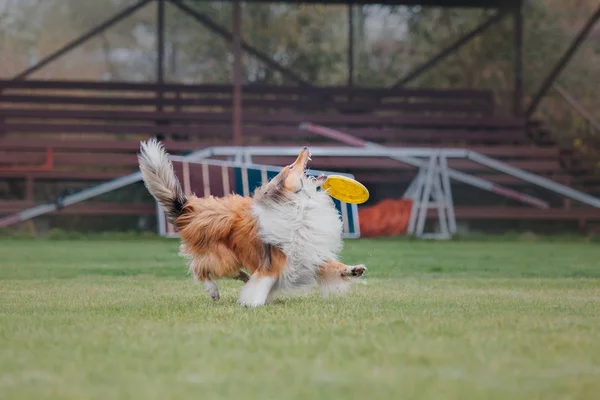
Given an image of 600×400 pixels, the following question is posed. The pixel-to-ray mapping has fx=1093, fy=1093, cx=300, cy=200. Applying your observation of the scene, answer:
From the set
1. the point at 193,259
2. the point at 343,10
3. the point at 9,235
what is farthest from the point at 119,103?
the point at 193,259

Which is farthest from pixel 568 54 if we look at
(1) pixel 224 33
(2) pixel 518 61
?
(1) pixel 224 33

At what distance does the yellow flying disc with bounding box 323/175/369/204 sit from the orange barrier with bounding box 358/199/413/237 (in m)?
11.5

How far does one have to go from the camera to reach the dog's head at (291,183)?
287 inches

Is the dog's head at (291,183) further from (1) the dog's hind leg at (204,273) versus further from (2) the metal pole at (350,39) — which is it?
(2) the metal pole at (350,39)

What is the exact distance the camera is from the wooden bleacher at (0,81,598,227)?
71.7 feet

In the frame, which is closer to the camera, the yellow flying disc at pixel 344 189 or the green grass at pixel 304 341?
the green grass at pixel 304 341

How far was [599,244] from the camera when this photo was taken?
1858 centimetres

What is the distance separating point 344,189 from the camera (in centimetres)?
800

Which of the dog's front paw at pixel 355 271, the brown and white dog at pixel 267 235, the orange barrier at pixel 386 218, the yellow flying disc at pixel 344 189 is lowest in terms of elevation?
the orange barrier at pixel 386 218

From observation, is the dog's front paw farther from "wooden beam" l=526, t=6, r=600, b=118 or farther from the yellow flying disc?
"wooden beam" l=526, t=6, r=600, b=118

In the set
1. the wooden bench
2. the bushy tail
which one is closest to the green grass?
the bushy tail

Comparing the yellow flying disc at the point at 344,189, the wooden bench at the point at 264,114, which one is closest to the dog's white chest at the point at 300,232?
the yellow flying disc at the point at 344,189

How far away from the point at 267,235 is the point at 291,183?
1.26 feet

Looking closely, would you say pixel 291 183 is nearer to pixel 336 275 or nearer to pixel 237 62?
pixel 336 275
